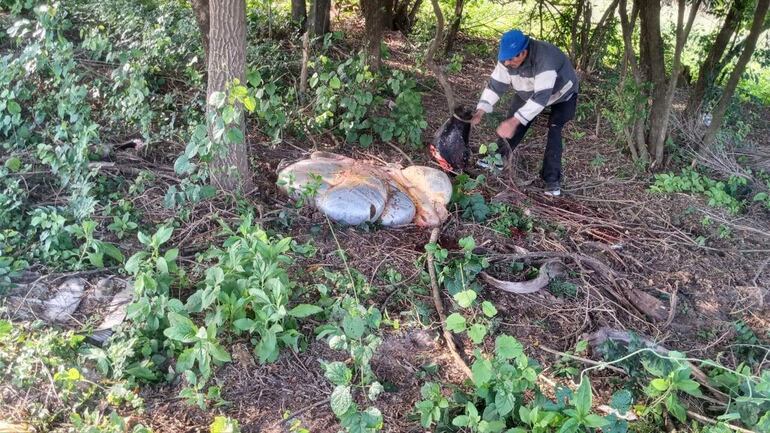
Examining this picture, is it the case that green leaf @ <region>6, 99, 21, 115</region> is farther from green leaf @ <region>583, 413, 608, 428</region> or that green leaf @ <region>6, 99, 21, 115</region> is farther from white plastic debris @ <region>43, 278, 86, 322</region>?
green leaf @ <region>583, 413, 608, 428</region>

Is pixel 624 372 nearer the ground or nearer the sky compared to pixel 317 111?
nearer the ground

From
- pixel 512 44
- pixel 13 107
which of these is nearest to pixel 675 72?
pixel 512 44

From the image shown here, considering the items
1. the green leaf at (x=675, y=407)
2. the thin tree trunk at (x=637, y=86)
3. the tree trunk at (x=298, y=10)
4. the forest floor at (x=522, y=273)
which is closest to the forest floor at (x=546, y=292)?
the forest floor at (x=522, y=273)

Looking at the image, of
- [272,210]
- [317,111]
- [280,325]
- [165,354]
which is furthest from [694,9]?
[165,354]

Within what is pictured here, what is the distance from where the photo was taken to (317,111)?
16.2ft

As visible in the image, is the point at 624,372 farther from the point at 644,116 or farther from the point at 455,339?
the point at 644,116

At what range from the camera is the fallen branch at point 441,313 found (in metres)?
3.13

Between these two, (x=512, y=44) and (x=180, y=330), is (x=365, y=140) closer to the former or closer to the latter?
(x=512, y=44)

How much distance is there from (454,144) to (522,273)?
1.42m

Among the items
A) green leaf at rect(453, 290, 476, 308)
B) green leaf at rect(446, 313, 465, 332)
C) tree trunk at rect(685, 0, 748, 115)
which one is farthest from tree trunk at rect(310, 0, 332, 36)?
green leaf at rect(446, 313, 465, 332)

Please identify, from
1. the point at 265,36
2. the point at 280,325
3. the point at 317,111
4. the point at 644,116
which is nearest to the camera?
the point at 280,325

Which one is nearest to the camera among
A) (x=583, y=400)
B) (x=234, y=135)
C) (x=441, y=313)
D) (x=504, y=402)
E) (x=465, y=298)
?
(x=583, y=400)

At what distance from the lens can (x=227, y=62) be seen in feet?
12.4

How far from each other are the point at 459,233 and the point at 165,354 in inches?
82.5
